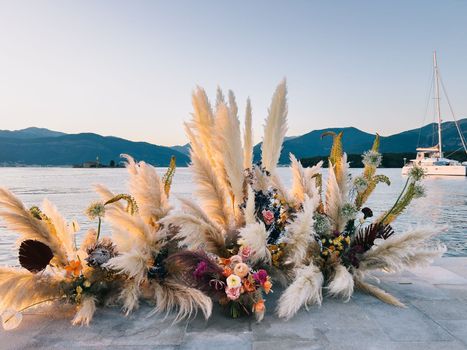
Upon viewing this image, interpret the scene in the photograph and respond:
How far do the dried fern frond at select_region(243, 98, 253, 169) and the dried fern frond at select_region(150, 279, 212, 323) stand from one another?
1.59 meters

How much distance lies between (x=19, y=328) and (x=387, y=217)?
389 centimetres

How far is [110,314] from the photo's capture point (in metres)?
3.71

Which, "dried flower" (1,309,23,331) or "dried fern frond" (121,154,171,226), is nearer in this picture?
"dried flower" (1,309,23,331)

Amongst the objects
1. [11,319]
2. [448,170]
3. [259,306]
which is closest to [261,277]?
[259,306]

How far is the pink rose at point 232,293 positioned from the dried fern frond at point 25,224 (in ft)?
5.46

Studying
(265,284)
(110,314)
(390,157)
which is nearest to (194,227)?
(265,284)

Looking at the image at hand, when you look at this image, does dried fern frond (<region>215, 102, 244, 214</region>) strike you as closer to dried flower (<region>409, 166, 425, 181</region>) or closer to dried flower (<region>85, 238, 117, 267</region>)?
dried flower (<region>85, 238, 117, 267</region>)

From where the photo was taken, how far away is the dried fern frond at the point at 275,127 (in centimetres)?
462

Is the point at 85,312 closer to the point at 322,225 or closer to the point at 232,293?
the point at 232,293

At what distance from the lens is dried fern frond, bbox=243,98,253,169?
475cm

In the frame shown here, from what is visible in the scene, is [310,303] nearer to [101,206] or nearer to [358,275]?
[358,275]

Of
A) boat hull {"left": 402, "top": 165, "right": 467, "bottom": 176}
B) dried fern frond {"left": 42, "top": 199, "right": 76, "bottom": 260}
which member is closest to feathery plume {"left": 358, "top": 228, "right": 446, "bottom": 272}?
dried fern frond {"left": 42, "top": 199, "right": 76, "bottom": 260}

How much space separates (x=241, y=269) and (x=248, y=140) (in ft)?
5.66

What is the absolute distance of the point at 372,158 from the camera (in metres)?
4.85
